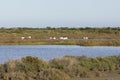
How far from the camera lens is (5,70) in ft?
81.7

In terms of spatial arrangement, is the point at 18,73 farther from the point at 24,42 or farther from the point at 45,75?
the point at 24,42

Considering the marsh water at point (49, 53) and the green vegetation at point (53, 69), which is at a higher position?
the green vegetation at point (53, 69)

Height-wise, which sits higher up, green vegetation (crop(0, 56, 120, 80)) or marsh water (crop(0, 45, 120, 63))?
green vegetation (crop(0, 56, 120, 80))

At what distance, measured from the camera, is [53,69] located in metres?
24.1

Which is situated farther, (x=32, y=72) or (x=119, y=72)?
(x=119, y=72)

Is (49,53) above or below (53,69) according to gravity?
below

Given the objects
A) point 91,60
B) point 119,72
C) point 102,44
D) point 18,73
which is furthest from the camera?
point 102,44

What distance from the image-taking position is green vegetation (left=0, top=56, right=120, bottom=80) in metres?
23.5

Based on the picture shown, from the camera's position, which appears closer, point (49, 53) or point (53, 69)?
point (53, 69)

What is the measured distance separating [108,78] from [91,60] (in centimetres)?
506

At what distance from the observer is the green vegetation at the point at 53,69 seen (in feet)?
77.1

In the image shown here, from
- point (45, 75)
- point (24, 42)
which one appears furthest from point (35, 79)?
point (24, 42)

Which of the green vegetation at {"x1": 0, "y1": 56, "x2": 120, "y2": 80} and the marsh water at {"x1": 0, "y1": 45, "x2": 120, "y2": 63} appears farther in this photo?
the marsh water at {"x1": 0, "y1": 45, "x2": 120, "y2": 63}

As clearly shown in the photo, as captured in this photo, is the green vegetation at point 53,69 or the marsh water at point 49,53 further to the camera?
the marsh water at point 49,53
